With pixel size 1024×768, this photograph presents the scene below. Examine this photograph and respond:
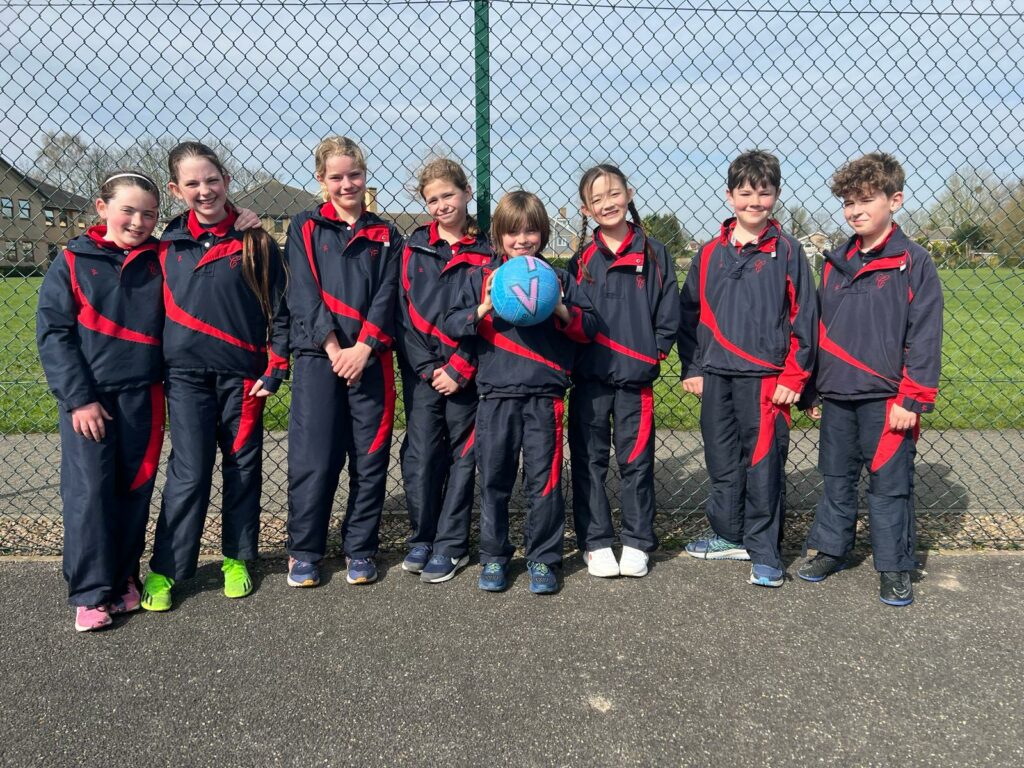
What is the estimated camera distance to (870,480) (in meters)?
3.29

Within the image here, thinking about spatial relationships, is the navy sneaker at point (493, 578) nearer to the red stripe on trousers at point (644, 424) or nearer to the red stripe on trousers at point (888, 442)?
the red stripe on trousers at point (644, 424)

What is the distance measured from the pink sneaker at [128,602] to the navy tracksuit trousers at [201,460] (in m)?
0.13

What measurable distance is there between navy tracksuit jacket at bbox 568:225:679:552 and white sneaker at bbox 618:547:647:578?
4 cm

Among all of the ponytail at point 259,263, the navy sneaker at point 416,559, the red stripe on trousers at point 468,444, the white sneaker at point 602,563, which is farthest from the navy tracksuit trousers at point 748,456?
the ponytail at point 259,263

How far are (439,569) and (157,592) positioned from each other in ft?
3.94

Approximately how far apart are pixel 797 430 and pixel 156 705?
5.05 meters

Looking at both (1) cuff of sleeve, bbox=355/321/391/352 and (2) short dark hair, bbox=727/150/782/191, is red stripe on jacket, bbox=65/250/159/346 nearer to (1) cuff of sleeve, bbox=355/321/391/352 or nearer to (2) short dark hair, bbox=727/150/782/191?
(1) cuff of sleeve, bbox=355/321/391/352

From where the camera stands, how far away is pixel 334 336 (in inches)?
124

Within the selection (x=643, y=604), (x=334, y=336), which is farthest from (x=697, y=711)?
(x=334, y=336)

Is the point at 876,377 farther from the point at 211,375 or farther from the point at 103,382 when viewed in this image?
the point at 103,382

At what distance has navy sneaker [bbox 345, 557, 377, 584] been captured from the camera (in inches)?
131

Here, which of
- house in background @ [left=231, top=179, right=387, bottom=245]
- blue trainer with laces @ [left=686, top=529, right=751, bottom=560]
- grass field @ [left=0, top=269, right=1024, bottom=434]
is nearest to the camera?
blue trainer with laces @ [left=686, top=529, right=751, bottom=560]

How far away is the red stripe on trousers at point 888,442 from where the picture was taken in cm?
316

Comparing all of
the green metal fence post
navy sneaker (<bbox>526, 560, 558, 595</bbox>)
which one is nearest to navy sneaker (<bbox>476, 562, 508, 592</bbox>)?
navy sneaker (<bbox>526, 560, 558, 595</bbox>)
